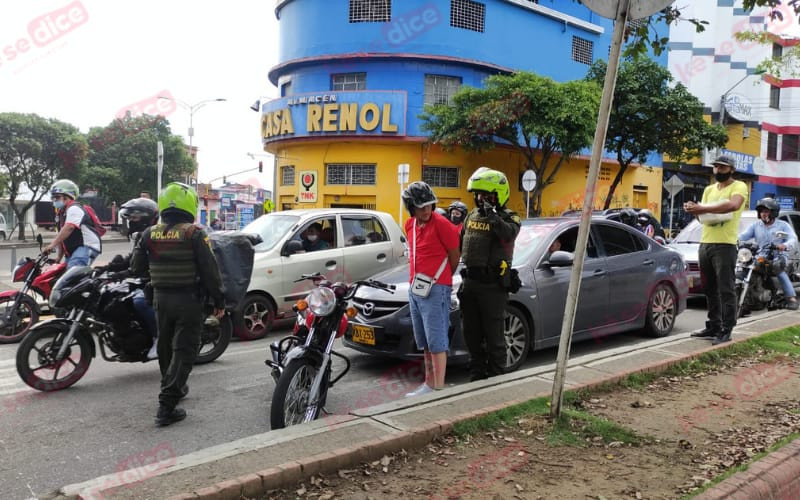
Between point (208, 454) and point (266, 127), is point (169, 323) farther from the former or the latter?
point (266, 127)

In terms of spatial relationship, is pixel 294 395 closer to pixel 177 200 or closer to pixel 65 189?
pixel 177 200

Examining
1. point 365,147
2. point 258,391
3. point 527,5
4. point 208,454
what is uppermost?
point 527,5

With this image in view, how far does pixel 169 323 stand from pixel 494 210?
261cm

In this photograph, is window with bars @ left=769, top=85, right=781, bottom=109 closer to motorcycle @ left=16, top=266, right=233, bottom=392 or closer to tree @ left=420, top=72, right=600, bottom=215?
tree @ left=420, top=72, right=600, bottom=215

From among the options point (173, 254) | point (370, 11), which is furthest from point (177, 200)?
point (370, 11)

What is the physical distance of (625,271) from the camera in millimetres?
7090

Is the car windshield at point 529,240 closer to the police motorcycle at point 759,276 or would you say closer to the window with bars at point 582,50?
the police motorcycle at point 759,276

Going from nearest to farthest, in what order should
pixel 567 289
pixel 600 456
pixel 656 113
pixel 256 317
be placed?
pixel 600 456
pixel 567 289
pixel 256 317
pixel 656 113

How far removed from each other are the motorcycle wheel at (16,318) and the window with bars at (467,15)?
19295mm

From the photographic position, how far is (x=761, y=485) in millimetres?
3271

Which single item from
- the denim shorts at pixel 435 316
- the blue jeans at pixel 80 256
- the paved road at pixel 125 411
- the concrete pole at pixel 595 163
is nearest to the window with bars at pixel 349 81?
the blue jeans at pixel 80 256

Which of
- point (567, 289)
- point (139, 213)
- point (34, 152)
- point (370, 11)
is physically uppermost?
point (370, 11)

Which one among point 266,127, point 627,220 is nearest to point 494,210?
point 627,220

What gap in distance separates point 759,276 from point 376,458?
839 cm
